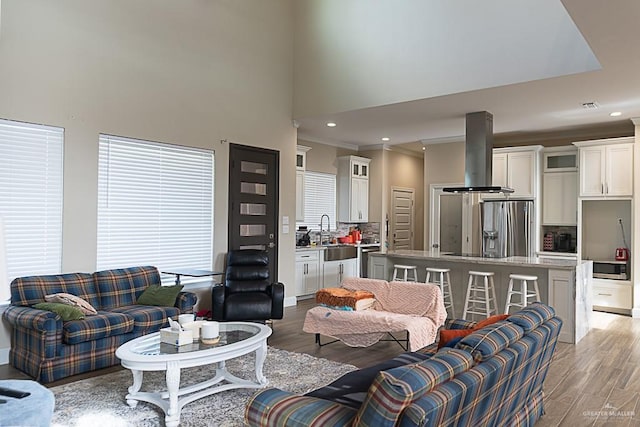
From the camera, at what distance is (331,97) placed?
22.4 ft

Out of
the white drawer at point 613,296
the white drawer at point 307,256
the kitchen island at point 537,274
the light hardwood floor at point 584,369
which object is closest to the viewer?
the light hardwood floor at point 584,369

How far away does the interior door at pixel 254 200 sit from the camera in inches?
259

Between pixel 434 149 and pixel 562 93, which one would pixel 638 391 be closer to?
pixel 562 93

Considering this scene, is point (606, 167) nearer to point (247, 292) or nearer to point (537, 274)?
point (537, 274)

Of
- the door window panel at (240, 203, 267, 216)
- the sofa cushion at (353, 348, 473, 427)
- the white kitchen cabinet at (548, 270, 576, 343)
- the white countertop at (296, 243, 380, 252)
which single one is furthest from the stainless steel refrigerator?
the sofa cushion at (353, 348, 473, 427)

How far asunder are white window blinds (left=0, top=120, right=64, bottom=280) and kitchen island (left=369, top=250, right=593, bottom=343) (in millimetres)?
4004

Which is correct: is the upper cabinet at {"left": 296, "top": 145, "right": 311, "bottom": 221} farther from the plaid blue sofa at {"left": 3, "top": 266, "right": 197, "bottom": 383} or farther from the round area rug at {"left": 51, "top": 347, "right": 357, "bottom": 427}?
the round area rug at {"left": 51, "top": 347, "right": 357, "bottom": 427}

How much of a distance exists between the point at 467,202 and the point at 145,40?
19.2ft

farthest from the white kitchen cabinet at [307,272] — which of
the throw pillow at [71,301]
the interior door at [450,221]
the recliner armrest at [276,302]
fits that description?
the throw pillow at [71,301]

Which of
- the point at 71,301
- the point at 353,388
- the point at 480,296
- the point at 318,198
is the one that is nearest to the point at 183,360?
the point at 353,388

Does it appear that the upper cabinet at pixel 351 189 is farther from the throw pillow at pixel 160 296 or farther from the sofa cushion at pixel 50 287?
the sofa cushion at pixel 50 287

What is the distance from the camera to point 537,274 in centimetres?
585

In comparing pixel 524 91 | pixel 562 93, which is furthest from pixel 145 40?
pixel 562 93

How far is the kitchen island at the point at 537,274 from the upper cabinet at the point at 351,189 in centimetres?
265
